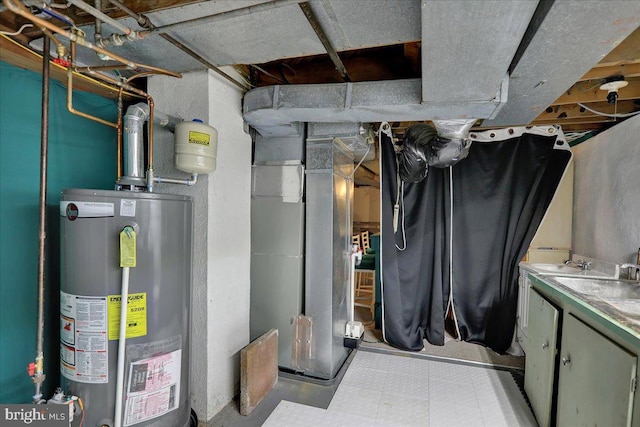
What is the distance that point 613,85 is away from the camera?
1.95 m

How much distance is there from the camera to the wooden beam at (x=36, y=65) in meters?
1.32

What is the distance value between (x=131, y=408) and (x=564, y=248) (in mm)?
3833

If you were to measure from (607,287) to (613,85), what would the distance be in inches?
54.7

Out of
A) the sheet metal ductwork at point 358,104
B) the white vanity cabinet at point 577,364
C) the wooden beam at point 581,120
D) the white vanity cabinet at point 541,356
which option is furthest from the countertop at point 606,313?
the wooden beam at point 581,120

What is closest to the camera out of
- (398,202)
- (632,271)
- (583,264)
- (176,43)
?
(176,43)

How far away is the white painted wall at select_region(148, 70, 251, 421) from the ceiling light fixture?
245 cm

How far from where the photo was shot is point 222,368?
1.98 meters

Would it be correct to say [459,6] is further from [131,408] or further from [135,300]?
[131,408]

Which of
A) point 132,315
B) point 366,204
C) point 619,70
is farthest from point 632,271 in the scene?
point 366,204

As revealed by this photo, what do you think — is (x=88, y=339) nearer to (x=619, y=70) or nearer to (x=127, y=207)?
(x=127, y=207)

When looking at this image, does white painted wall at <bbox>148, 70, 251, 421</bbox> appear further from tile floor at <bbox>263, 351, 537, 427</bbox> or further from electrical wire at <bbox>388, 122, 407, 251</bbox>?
electrical wire at <bbox>388, 122, 407, 251</bbox>

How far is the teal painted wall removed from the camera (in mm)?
1393

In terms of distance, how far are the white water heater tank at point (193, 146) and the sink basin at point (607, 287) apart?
2.49 m

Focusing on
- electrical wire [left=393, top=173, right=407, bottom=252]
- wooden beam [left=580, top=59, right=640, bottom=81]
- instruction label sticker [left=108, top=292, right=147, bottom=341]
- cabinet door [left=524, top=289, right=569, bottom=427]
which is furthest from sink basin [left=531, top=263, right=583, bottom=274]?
instruction label sticker [left=108, top=292, right=147, bottom=341]
